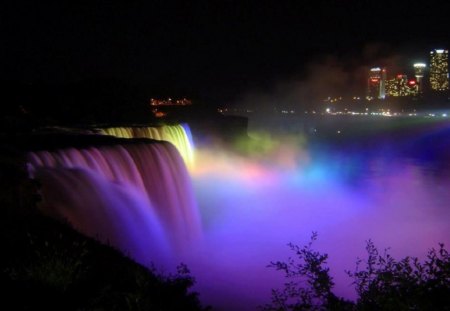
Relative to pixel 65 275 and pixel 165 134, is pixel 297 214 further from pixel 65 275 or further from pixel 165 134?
pixel 65 275

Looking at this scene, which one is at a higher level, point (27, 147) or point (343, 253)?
point (27, 147)

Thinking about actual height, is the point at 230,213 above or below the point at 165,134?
below

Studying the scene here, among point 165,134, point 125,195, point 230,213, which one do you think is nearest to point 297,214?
point 230,213

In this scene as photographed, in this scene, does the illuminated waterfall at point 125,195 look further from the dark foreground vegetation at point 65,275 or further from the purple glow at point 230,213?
the dark foreground vegetation at point 65,275

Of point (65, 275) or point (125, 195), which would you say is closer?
point (65, 275)

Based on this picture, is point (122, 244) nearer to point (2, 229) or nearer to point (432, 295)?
point (2, 229)

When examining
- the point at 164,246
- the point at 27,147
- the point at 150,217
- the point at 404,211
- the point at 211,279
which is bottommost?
the point at 404,211

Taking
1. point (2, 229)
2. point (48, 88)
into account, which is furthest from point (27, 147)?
point (48, 88)
